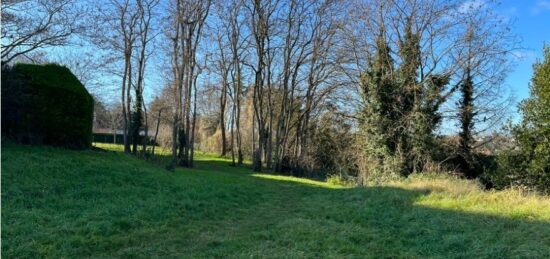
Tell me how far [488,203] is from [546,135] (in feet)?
22.4

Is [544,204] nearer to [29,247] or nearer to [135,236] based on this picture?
[135,236]

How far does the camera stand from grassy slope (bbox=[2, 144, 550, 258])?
5.45 metres

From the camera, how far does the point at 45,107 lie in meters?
12.7

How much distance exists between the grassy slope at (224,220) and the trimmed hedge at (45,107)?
105cm

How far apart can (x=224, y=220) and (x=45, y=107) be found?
7946 millimetres

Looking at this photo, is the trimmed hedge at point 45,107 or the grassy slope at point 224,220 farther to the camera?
the trimmed hedge at point 45,107

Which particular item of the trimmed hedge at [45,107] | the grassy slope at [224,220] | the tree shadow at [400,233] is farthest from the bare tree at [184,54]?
the tree shadow at [400,233]

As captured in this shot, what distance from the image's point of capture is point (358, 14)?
2189 centimetres

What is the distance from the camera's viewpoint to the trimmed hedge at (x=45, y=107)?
1209 cm

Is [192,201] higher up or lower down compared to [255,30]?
lower down

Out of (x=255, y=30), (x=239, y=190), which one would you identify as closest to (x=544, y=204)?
(x=239, y=190)

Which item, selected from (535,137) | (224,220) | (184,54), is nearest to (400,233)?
(224,220)

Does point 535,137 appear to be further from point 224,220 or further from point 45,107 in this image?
point 45,107

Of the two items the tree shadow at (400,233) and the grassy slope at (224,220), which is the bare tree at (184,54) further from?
the tree shadow at (400,233)
